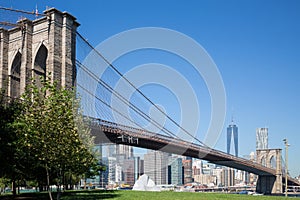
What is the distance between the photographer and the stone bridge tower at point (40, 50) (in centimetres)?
3412

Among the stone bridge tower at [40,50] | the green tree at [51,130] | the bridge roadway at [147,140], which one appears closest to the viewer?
the green tree at [51,130]

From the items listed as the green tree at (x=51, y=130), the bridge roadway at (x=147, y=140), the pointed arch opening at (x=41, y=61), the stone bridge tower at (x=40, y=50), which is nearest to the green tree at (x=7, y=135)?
the green tree at (x=51, y=130)

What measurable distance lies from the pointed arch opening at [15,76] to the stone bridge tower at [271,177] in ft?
194

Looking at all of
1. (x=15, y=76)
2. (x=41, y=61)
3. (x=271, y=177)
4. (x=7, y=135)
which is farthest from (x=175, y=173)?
(x=7, y=135)

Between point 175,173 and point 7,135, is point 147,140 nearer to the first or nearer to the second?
point 7,135

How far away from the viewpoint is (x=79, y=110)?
1892 cm

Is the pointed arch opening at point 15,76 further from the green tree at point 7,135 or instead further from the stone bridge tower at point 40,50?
the green tree at point 7,135

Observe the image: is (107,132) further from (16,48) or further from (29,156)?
(29,156)

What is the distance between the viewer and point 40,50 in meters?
36.4

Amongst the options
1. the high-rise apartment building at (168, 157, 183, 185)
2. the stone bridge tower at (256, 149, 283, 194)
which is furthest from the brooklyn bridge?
the high-rise apartment building at (168, 157, 183, 185)

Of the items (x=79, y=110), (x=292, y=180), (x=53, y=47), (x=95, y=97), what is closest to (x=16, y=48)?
(x=53, y=47)

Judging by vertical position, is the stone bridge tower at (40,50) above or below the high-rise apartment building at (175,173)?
above

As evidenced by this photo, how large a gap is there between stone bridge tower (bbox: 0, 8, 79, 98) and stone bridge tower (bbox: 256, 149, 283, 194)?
59.4m

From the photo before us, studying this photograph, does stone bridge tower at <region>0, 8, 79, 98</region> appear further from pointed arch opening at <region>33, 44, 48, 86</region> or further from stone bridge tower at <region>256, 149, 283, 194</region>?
stone bridge tower at <region>256, 149, 283, 194</region>
